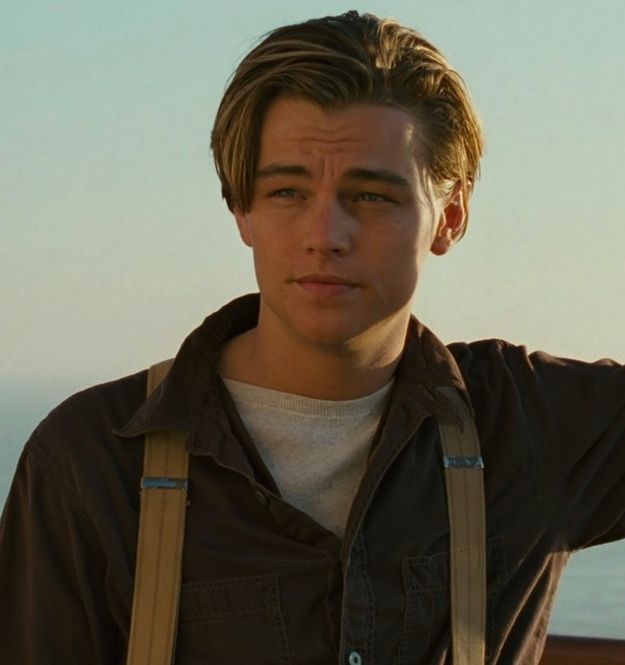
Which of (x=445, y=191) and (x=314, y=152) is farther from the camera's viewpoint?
(x=445, y=191)

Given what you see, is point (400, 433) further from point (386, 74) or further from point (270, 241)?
point (386, 74)

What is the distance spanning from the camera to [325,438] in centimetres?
346

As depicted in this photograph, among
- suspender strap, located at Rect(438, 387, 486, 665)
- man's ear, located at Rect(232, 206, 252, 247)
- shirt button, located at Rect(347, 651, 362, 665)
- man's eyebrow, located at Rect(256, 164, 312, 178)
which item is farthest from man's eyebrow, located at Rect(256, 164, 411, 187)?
shirt button, located at Rect(347, 651, 362, 665)

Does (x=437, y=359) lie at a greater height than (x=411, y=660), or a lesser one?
greater

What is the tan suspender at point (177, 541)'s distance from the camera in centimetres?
324

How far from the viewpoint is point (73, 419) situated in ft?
11.1

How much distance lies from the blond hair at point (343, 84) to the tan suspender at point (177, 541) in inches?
16.6

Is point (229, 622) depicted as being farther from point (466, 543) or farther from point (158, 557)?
point (466, 543)

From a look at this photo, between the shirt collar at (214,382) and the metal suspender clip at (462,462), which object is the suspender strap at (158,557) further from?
the metal suspender clip at (462,462)

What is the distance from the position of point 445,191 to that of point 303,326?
1.53 ft

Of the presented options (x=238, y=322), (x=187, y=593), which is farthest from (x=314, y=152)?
(x=187, y=593)

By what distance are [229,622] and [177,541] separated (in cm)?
17

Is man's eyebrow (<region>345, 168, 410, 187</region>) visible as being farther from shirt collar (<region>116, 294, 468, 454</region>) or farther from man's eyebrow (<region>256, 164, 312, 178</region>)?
shirt collar (<region>116, 294, 468, 454</region>)

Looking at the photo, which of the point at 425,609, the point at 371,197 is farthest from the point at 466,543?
the point at 371,197
